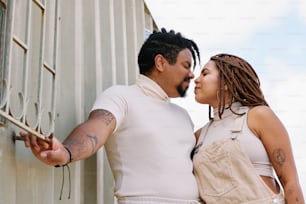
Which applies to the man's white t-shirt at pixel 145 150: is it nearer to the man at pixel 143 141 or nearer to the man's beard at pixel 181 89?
the man at pixel 143 141

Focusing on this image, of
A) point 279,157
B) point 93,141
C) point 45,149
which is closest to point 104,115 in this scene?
point 93,141

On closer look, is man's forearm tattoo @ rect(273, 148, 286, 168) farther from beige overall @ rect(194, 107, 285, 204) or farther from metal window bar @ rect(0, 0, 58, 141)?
metal window bar @ rect(0, 0, 58, 141)

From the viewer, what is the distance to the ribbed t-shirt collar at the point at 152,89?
6.83 ft

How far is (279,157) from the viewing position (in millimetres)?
1796

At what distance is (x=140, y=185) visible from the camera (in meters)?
1.78

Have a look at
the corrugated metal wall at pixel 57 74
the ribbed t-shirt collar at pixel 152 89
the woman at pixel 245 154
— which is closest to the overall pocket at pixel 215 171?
the woman at pixel 245 154

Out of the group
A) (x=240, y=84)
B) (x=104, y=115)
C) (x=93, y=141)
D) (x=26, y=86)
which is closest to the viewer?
(x=26, y=86)

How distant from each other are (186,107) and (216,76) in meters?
0.35

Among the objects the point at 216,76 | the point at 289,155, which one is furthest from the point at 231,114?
the point at 289,155

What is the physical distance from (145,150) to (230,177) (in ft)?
1.15

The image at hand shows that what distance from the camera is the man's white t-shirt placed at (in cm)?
178

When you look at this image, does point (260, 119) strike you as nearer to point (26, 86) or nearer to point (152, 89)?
point (152, 89)

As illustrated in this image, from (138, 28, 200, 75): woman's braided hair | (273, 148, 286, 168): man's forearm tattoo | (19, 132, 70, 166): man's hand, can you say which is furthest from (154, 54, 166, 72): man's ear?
(19, 132, 70, 166): man's hand

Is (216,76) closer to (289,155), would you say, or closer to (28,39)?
(289,155)
